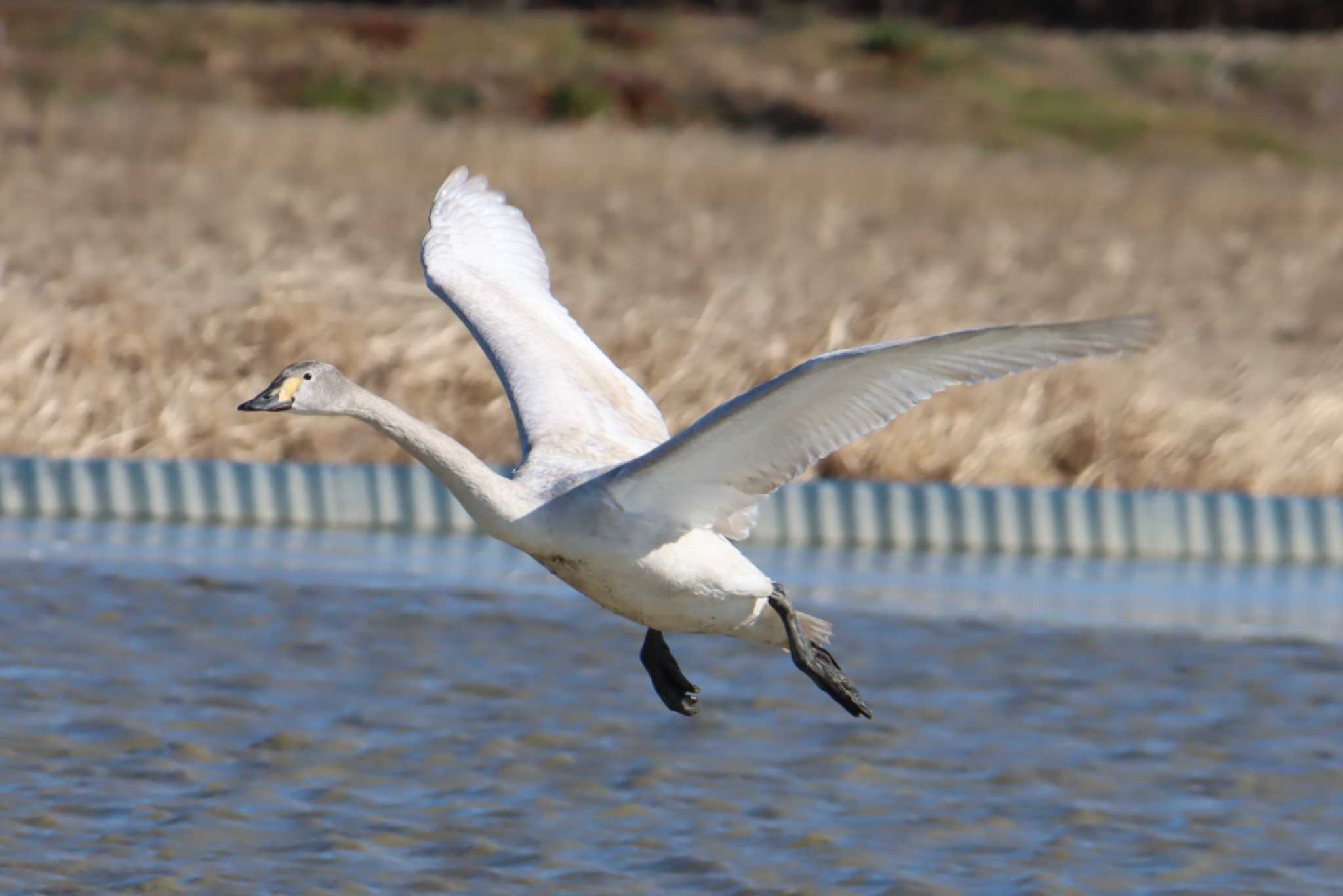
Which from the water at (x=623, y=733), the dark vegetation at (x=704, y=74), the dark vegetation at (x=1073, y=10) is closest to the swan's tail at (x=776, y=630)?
the water at (x=623, y=733)

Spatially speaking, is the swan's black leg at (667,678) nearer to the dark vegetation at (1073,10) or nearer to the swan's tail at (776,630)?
the swan's tail at (776,630)

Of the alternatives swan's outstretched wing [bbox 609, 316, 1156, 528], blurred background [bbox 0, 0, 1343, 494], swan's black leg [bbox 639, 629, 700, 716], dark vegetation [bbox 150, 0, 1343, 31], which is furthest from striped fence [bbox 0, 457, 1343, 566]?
dark vegetation [bbox 150, 0, 1343, 31]

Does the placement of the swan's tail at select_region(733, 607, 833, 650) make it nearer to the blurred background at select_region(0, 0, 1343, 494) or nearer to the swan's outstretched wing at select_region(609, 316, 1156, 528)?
the swan's outstretched wing at select_region(609, 316, 1156, 528)

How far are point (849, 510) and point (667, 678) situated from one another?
4558 mm

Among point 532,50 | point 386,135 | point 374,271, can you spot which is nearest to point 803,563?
point 374,271

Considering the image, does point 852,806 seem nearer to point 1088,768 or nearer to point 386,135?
point 1088,768

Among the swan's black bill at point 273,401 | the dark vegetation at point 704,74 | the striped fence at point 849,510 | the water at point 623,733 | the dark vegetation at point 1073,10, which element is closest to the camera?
the swan's black bill at point 273,401

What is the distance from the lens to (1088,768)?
7293 millimetres

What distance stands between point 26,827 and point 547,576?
4.21m

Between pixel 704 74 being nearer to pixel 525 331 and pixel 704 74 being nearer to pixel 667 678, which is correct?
pixel 525 331

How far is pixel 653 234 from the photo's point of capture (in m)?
19.5

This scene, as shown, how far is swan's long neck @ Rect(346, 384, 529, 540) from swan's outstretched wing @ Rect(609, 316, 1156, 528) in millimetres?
269

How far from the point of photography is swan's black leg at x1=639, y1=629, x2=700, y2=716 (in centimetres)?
665

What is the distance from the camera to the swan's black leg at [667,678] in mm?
6648
